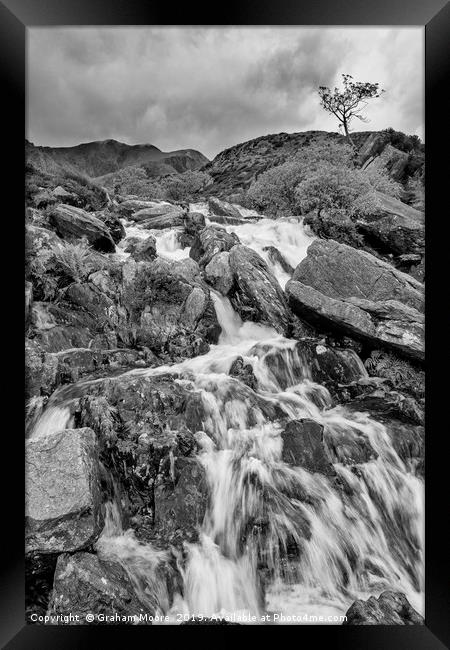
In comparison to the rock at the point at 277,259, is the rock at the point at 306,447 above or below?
below

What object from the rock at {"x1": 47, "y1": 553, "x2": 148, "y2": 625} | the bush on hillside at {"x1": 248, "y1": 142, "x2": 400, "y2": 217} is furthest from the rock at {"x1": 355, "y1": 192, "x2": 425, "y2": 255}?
the rock at {"x1": 47, "y1": 553, "x2": 148, "y2": 625}

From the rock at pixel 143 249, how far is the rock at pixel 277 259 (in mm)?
1997

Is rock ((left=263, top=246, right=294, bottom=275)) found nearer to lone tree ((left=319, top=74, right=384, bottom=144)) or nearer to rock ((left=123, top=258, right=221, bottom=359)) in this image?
rock ((left=123, top=258, right=221, bottom=359))

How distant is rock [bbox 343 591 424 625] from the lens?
9.50 ft

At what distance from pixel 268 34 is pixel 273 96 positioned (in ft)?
2.08

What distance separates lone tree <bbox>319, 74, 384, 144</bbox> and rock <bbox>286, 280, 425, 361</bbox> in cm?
222

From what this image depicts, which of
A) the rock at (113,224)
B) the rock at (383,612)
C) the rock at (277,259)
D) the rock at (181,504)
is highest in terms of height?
the rock at (113,224)

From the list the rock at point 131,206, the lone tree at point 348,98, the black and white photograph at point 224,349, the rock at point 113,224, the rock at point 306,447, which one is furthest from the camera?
the rock at point 131,206

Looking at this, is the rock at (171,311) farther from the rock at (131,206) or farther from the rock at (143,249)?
the rock at (131,206)

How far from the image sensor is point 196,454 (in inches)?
136

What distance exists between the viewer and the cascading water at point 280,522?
9.84 feet

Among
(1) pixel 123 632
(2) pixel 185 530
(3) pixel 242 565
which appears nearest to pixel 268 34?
(2) pixel 185 530
